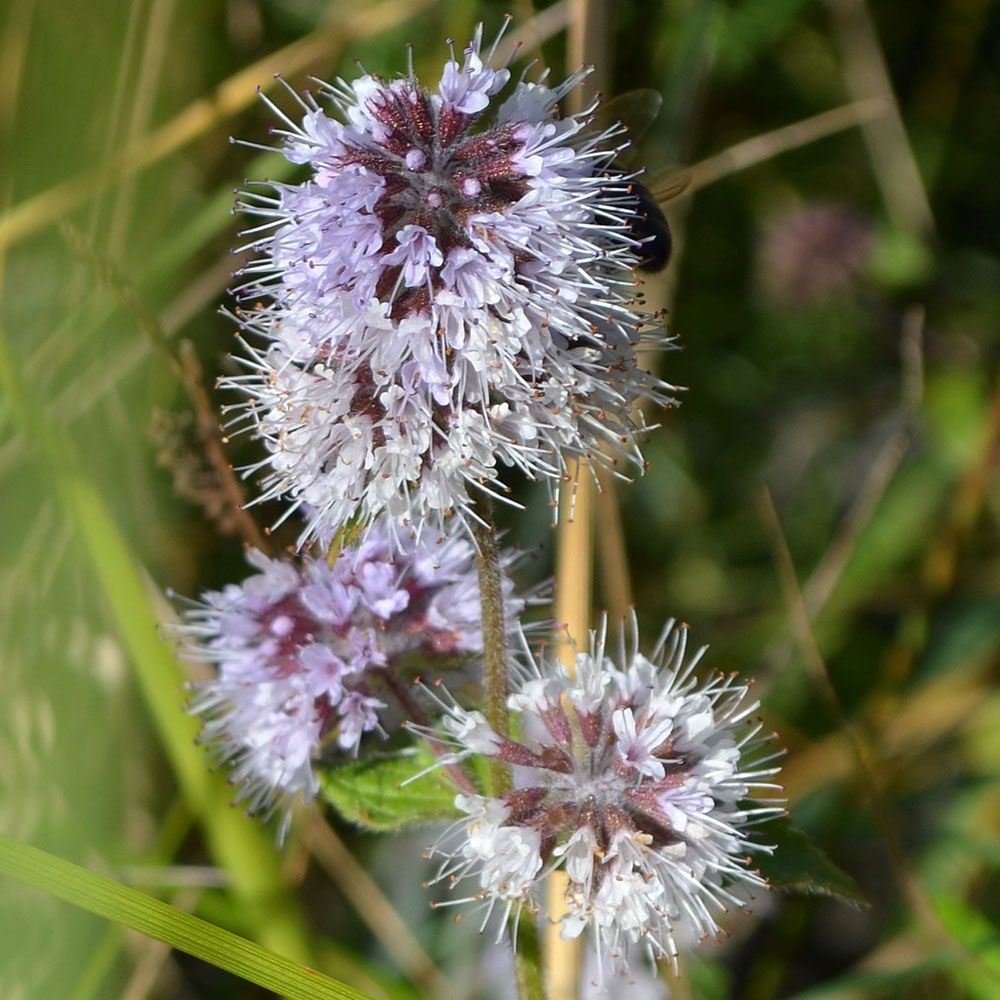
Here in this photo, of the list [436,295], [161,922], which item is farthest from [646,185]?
[161,922]

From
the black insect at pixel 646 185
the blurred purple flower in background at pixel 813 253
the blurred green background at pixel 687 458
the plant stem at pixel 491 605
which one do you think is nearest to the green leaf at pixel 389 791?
the plant stem at pixel 491 605

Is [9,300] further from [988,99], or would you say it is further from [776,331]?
[988,99]

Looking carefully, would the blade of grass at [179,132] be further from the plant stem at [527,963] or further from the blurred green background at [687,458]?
the plant stem at [527,963]

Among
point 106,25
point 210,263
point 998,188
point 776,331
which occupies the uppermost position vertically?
point 998,188

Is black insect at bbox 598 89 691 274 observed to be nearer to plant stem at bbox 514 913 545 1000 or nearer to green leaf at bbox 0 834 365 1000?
plant stem at bbox 514 913 545 1000

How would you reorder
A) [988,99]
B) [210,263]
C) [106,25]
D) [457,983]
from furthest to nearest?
[988,99], [210,263], [106,25], [457,983]

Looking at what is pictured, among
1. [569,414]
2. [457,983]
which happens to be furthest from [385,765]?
[457,983]

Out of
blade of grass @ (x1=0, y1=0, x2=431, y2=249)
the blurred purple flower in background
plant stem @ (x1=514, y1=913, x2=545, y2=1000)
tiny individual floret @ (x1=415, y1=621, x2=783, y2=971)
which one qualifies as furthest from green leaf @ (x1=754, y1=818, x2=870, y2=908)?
the blurred purple flower in background
